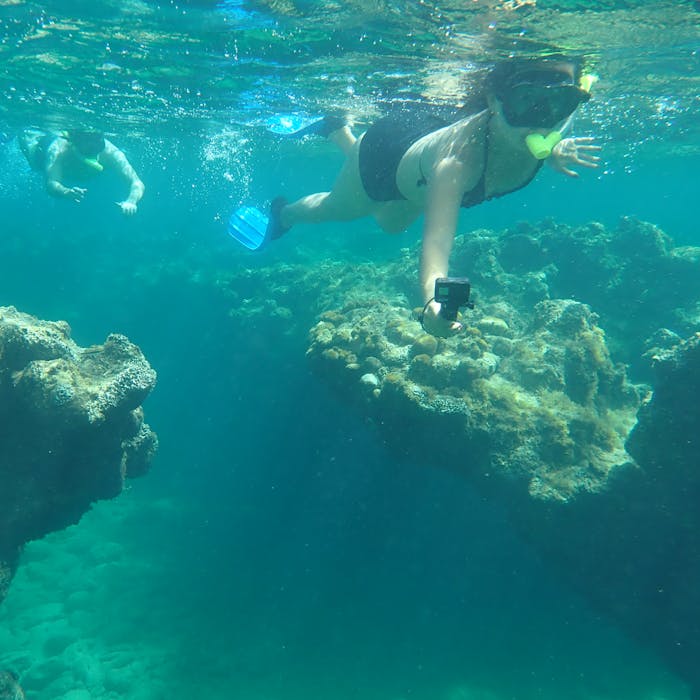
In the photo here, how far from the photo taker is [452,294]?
7.97 feet

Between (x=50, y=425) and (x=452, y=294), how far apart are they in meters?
5.21

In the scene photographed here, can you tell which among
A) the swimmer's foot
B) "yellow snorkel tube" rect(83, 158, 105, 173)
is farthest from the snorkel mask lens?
"yellow snorkel tube" rect(83, 158, 105, 173)

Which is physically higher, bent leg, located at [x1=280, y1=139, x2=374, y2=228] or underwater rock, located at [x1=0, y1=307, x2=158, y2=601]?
bent leg, located at [x1=280, y1=139, x2=374, y2=228]

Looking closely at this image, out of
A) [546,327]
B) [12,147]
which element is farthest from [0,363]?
[12,147]

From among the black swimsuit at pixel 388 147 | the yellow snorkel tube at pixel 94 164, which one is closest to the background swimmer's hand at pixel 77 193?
the yellow snorkel tube at pixel 94 164

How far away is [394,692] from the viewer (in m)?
6.58

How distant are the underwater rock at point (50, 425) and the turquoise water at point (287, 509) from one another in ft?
9.63

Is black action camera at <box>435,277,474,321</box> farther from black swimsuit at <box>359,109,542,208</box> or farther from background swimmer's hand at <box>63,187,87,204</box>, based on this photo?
background swimmer's hand at <box>63,187,87,204</box>

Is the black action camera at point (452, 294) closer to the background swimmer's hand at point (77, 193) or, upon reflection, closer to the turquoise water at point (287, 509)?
the turquoise water at point (287, 509)

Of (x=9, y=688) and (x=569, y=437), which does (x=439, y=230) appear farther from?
(x=9, y=688)

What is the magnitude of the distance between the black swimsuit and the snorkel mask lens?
1.00 meters

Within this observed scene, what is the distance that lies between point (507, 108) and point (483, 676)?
755 centimetres

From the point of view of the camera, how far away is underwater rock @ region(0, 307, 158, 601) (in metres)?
5.21

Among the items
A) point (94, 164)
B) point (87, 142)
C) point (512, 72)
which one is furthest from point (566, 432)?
point (87, 142)
